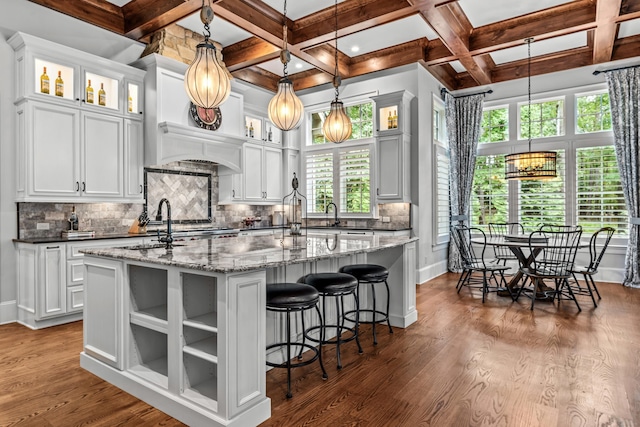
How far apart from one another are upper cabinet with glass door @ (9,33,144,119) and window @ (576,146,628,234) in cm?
669

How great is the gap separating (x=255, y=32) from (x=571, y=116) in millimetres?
5184

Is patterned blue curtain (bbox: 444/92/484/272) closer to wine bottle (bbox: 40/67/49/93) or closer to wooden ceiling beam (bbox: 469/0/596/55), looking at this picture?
wooden ceiling beam (bbox: 469/0/596/55)

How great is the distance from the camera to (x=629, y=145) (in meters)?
5.76

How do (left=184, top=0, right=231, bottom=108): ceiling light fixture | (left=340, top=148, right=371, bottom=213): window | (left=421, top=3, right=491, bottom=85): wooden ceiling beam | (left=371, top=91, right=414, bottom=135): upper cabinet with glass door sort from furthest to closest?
1. (left=340, top=148, right=371, bottom=213): window
2. (left=371, top=91, right=414, bottom=135): upper cabinet with glass door
3. (left=421, top=3, right=491, bottom=85): wooden ceiling beam
4. (left=184, top=0, right=231, bottom=108): ceiling light fixture

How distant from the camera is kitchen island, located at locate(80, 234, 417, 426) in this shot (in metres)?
2.04

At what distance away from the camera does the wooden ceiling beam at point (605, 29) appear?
4332 millimetres

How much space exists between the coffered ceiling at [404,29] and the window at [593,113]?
548mm

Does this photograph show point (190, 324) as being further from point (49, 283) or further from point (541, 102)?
point (541, 102)

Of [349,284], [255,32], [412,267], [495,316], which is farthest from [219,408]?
[255,32]

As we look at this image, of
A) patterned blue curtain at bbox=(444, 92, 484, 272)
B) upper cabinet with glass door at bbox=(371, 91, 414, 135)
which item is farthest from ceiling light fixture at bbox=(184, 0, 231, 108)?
patterned blue curtain at bbox=(444, 92, 484, 272)

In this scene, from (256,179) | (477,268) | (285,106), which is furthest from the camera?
(256,179)

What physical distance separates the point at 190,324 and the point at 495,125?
668 centimetres

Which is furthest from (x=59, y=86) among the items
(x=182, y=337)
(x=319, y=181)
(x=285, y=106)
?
(x=319, y=181)

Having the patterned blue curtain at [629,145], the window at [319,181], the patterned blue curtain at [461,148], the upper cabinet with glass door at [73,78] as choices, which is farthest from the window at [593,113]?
the upper cabinet with glass door at [73,78]
